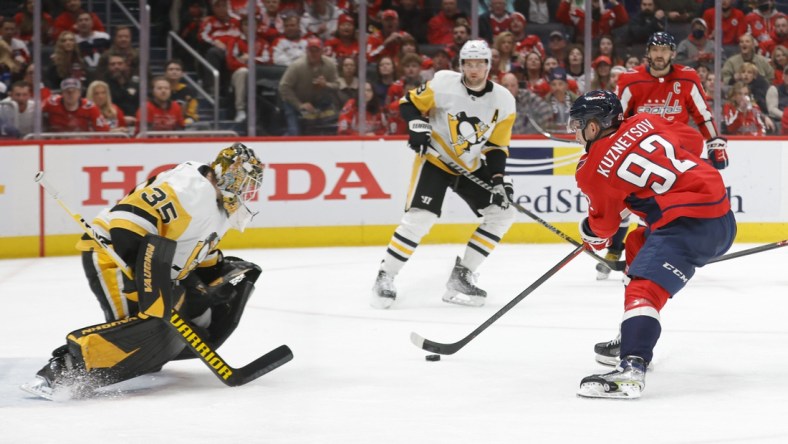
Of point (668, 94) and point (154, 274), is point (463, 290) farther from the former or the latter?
point (154, 274)

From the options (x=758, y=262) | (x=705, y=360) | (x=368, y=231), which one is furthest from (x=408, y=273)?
(x=705, y=360)

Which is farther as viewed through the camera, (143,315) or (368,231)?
(368,231)

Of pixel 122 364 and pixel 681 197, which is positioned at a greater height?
pixel 681 197

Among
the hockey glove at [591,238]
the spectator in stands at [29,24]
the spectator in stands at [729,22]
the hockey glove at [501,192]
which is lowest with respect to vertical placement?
the hockey glove at [501,192]

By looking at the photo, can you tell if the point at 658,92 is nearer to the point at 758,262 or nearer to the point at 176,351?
the point at 758,262

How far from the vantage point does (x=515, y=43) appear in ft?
26.0

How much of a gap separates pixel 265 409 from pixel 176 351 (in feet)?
1.23

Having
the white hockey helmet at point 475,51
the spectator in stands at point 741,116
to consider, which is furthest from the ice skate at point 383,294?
the spectator in stands at point 741,116

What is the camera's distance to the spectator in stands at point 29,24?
701 centimetres

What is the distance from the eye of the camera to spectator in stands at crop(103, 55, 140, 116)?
7199 mm

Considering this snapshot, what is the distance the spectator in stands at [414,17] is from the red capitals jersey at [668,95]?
2.20m

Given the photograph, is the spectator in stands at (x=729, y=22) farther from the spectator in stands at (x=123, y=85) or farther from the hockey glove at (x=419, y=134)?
the spectator in stands at (x=123, y=85)

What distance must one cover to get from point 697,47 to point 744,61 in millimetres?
336

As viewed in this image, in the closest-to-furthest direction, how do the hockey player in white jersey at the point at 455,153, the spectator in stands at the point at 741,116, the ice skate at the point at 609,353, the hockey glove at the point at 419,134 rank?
the ice skate at the point at 609,353 → the hockey glove at the point at 419,134 → the hockey player in white jersey at the point at 455,153 → the spectator in stands at the point at 741,116
